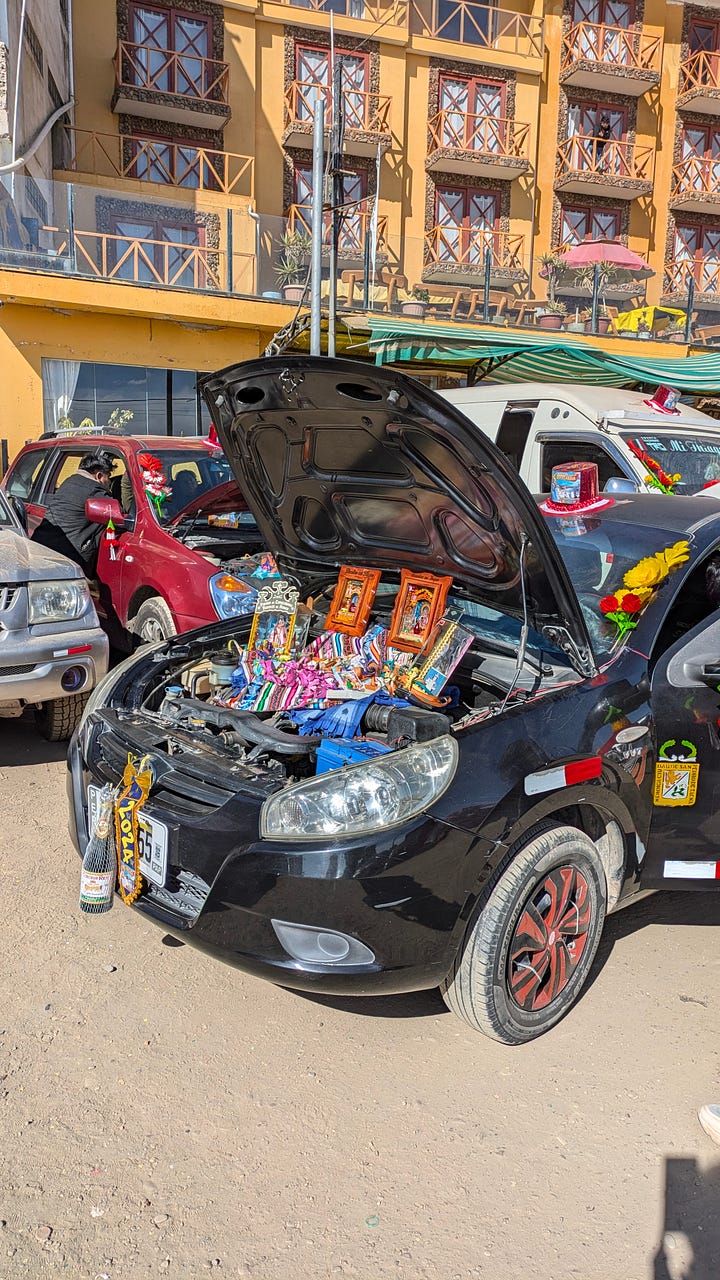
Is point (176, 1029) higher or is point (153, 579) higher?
point (153, 579)

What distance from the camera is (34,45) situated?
15.7m

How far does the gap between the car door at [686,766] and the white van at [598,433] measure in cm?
364

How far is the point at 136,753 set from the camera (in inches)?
121

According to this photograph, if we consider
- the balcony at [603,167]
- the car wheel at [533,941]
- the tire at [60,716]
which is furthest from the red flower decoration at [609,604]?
the balcony at [603,167]

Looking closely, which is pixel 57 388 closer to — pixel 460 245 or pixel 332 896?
pixel 460 245

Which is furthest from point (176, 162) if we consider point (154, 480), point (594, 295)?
point (154, 480)

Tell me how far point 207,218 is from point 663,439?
32.9 feet

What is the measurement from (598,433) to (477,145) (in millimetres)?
19173

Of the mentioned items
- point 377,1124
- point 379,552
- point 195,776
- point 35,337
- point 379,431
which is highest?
point 35,337

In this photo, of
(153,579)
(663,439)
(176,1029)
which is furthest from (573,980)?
(663,439)

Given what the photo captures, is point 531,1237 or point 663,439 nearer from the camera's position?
point 531,1237

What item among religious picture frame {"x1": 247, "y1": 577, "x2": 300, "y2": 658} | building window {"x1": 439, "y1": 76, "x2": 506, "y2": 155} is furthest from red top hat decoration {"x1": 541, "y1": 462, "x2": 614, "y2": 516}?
building window {"x1": 439, "y1": 76, "x2": 506, "y2": 155}

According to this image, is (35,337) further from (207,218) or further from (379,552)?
(379,552)

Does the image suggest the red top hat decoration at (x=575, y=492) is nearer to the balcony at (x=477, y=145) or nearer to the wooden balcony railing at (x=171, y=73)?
the wooden balcony railing at (x=171, y=73)
